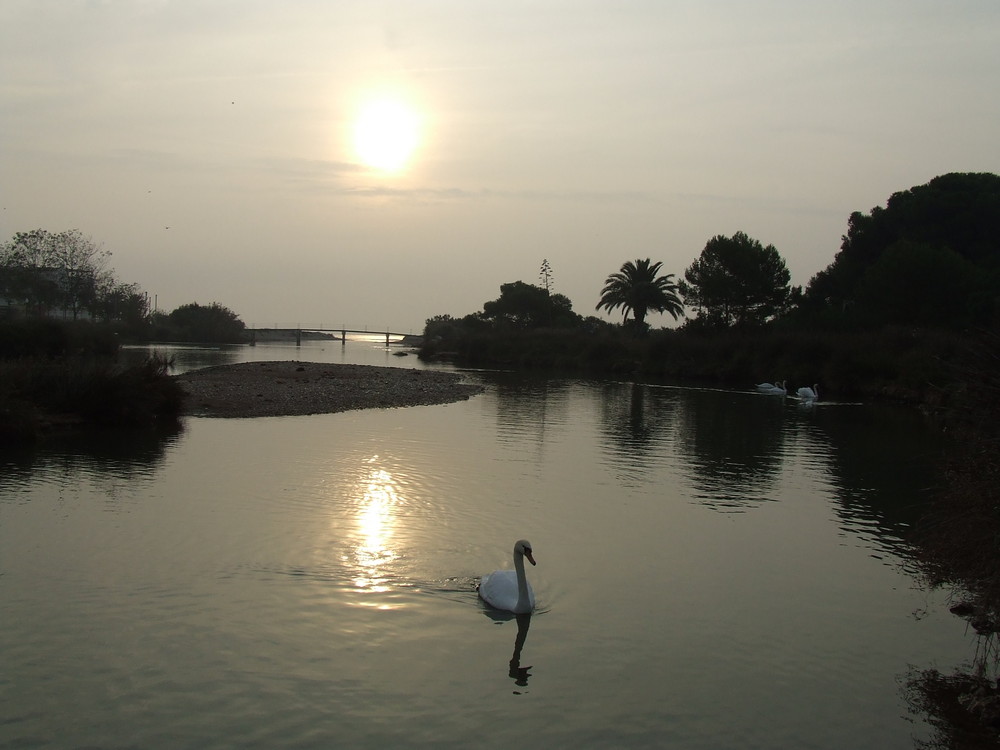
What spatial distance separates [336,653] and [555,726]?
101 inches

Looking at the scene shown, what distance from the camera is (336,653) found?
31.2 ft

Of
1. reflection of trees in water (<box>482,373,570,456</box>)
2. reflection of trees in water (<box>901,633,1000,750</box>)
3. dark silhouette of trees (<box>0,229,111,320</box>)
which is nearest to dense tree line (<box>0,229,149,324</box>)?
dark silhouette of trees (<box>0,229,111,320</box>)

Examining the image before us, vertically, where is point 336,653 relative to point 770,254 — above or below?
below

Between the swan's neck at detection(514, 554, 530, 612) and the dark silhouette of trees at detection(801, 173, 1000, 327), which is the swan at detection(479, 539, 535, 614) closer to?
the swan's neck at detection(514, 554, 530, 612)

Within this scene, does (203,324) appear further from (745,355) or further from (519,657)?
(519,657)

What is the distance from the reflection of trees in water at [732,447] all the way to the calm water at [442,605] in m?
0.22

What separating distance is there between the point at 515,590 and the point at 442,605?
93 centimetres

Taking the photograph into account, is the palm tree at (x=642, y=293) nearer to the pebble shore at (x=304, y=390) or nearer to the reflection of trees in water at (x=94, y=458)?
the pebble shore at (x=304, y=390)

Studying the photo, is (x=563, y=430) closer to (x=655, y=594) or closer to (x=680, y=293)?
(x=655, y=594)

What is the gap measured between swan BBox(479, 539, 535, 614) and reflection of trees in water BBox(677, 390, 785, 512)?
7.72 m

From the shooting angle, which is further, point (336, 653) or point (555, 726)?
point (336, 653)

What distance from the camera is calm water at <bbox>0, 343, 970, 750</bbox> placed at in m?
8.23

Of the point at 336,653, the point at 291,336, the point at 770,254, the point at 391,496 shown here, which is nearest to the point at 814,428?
the point at 391,496

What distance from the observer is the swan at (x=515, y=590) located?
35.5 ft
